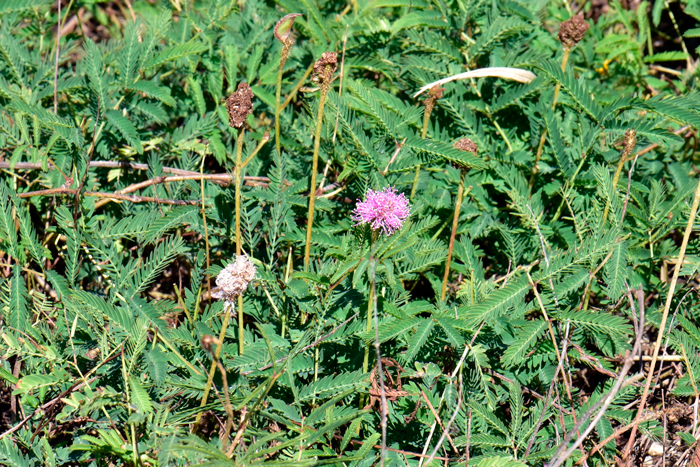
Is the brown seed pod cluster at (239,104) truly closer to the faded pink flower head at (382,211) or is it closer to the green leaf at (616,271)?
the faded pink flower head at (382,211)

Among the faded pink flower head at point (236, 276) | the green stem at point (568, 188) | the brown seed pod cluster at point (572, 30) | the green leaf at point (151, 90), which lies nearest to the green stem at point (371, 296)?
the faded pink flower head at point (236, 276)

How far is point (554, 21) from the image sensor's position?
324 centimetres

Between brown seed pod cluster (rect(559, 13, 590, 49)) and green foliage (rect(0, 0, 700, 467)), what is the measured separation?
0.11 m

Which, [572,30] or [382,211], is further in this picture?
[572,30]

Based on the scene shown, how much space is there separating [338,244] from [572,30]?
114 cm

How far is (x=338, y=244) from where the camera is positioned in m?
2.22

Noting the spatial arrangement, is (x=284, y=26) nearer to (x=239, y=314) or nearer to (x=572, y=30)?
(x=239, y=314)

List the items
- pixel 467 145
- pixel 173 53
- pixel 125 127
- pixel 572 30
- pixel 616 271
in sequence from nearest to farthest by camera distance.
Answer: pixel 467 145 < pixel 616 271 < pixel 572 30 < pixel 125 127 < pixel 173 53

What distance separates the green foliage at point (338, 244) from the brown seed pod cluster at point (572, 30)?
0.36 ft

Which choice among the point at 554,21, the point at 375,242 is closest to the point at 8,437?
the point at 375,242

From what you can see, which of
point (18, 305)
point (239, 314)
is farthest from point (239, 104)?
point (18, 305)

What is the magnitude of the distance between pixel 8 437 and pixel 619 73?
10.1 ft

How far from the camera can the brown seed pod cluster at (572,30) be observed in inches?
86.4

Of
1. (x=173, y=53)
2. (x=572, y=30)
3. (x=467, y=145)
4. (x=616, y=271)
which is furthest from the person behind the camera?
(x=173, y=53)
